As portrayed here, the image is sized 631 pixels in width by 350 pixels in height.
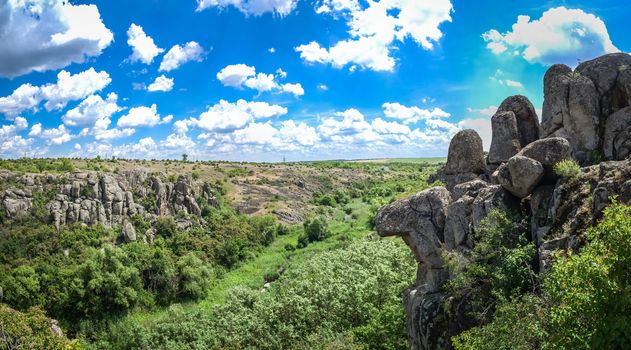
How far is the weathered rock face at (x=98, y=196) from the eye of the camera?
7619cm

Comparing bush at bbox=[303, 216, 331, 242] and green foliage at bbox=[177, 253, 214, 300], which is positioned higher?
bush at bbox=[303, 216, 331, 242]

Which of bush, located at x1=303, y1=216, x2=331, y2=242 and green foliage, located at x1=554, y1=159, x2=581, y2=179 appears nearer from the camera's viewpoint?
green foliage, located at x1=554, y1=159, x2=581, y2=179

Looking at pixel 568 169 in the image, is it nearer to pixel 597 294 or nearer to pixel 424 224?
pixel 424 224

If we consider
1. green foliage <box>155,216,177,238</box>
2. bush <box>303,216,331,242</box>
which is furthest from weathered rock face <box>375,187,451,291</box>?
bush <box>303,216,331,242</box>

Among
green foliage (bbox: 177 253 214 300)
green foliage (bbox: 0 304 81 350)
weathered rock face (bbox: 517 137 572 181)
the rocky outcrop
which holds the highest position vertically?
the rocky outcrop

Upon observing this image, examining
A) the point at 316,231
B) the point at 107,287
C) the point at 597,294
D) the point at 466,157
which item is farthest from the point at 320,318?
the point at 316,231

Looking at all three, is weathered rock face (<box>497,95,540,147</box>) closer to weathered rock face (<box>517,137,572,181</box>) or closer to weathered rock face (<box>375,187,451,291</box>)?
weathered rock face (<box>375,187,451,291</box>)

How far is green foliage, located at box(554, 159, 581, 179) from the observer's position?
1980 cm

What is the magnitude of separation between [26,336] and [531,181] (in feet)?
133

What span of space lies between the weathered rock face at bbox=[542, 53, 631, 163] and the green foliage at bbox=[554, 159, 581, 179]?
443 cm

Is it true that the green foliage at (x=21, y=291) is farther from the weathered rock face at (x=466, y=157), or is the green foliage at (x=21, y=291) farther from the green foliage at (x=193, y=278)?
the weathered rock face at (x=466, y=157)

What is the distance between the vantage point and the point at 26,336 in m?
38.7

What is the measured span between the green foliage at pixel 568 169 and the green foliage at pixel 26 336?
1457 inches

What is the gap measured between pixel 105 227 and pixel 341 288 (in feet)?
190
